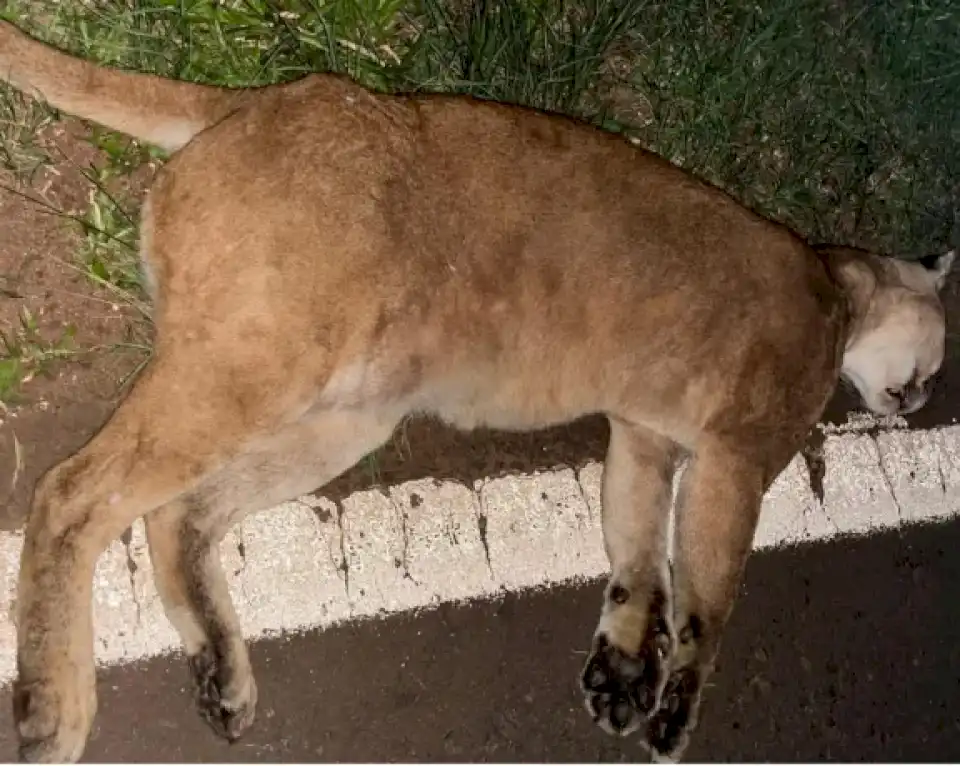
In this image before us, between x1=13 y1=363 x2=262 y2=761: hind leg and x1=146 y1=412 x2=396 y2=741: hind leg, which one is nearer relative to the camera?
x1=13 y1=363 x2=262 y2=761: hind leg

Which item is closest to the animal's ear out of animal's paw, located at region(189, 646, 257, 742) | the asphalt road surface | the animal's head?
the animal's head

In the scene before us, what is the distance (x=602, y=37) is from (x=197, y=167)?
1.76 meters

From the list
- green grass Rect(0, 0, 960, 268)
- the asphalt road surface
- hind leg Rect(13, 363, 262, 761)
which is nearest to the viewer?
hind leg Rect(13, 363, 262, 761)

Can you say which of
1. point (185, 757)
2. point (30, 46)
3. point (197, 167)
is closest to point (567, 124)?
point (197, 167)

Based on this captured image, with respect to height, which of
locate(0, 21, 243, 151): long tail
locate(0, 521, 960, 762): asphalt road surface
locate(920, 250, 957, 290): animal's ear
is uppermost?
locate(0, 21, 243, 151): long tail

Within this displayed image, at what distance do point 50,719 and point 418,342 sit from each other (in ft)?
4.61

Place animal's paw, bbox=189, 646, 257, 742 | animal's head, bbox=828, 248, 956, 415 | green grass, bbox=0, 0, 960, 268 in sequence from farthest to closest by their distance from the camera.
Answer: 1. animal's head, bbox=828, 248, 956, 415
2. green grass, bbox=0, 0, 960, 268
3. animal's paw, bbox=189, 646, 257, 742

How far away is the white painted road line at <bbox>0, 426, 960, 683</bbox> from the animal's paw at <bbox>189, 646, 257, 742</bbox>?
5.0 inches

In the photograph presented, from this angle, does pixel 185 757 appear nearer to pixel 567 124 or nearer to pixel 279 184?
pixel 279 184

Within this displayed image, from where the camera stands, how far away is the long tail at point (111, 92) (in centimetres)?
271

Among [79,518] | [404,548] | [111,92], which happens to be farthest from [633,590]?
[111,92]

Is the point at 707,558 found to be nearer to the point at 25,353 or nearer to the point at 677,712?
the point at 677,712

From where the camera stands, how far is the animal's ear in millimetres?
3658

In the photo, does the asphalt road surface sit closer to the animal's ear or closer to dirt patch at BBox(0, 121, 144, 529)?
dirt patch at BBox(0, 121, 144, 529)
